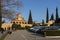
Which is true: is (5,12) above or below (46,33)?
above

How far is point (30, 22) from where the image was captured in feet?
464

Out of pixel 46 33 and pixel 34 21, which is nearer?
pixel 46 33

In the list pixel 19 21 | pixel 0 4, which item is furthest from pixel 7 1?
pixel 19 21

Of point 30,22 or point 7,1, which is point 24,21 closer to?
point 30,22

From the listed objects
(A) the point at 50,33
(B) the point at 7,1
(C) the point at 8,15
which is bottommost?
(A) the point at 50,33

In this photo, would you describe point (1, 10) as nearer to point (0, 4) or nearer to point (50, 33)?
point (0, 4)

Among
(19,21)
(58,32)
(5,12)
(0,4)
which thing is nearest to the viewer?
(0,4)

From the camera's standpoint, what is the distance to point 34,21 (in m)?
143

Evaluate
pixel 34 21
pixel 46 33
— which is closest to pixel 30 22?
pixel 34 21

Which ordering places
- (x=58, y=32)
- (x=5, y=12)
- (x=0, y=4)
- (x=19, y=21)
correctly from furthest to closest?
(x=19, y=21), (x=58, y=32), (x=5, y=12), (x=0, y=4)

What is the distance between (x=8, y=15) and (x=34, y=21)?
112004mm

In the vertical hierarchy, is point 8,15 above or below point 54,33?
above

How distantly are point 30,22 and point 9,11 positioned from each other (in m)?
110

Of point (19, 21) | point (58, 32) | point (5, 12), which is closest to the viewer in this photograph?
point (5, 12)
